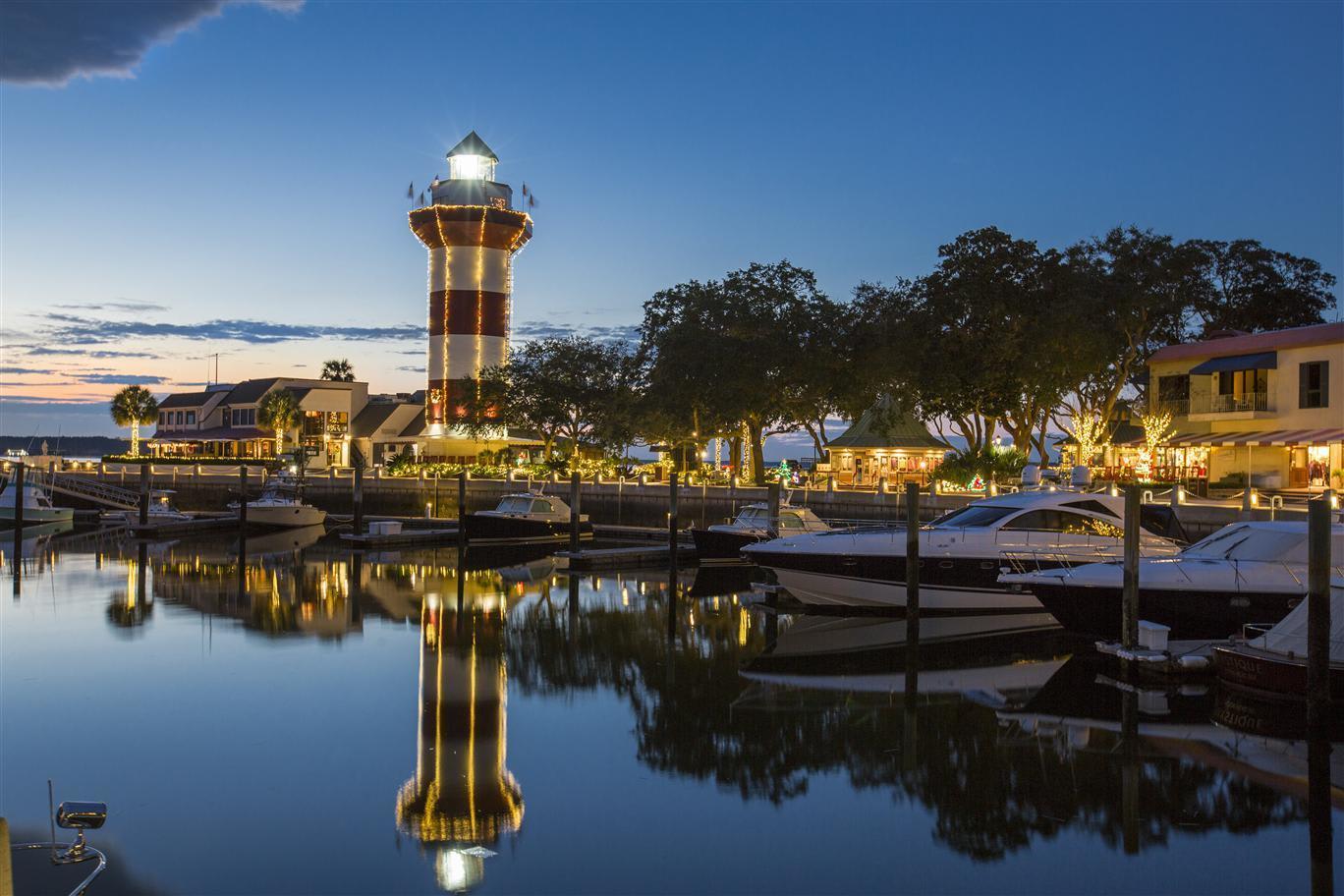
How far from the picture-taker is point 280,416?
2876 inches

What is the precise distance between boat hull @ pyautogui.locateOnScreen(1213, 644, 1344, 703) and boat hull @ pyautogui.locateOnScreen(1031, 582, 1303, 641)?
174cm

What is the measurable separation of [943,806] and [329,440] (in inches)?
2720

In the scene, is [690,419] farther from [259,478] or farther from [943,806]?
[943,806]

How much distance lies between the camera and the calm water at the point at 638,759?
10.5m

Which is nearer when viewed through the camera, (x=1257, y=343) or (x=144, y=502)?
(x=1257, y=343)

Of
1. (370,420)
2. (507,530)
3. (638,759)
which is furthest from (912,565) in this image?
(370,420)

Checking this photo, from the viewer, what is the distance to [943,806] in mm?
12094

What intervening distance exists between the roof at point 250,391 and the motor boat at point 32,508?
29112 millimetres

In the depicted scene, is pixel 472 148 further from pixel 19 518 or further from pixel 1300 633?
pixel 1300 633

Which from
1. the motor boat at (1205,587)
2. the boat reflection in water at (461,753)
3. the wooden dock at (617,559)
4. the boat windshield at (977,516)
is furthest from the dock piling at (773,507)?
the motor boat at (1205,587)

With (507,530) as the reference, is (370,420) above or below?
above

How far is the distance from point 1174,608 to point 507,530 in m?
26.1

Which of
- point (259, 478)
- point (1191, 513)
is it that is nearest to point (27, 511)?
point (259, 478)

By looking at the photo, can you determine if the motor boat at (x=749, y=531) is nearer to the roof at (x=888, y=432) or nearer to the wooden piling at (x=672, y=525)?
the wooden piling at (x=672, y=525)
